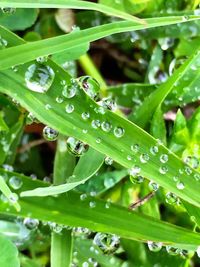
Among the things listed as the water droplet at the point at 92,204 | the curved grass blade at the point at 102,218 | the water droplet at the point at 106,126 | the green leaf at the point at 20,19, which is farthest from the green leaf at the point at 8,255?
the green leaf at the point at 20,19

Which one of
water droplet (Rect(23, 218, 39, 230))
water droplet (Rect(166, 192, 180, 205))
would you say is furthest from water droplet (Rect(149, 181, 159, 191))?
water droplet (Rect(23, 218, 39, 230))

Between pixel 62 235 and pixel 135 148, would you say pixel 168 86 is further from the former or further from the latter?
pixel 62 235

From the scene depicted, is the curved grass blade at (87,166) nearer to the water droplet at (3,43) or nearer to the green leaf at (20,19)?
the water droplet at (3,43)

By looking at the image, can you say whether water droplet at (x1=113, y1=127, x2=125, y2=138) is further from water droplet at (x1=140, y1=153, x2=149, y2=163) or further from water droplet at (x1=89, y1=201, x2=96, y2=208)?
water droplet at (x1=89, y1=201, x2=96, y2=208)

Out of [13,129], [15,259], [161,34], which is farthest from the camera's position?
[161,34]

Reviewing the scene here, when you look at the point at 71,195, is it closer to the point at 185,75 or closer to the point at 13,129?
the point at 13,129

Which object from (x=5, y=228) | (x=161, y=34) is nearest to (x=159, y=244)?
(x=5, y=228)

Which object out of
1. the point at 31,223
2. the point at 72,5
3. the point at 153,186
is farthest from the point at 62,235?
the point at 72,5
